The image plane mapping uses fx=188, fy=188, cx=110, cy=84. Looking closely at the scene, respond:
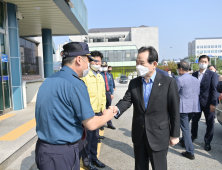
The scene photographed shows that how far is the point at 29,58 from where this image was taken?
16.5 metres

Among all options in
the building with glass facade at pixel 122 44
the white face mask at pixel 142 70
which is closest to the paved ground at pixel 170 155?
the white face mask at pixel 142 70

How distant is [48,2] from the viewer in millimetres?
7949

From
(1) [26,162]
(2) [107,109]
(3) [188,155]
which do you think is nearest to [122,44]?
(3) [188,155]

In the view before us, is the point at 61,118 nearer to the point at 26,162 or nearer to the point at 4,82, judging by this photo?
the point at 26,162

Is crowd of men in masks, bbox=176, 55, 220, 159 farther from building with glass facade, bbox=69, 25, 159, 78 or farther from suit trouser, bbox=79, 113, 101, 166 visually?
building with glass facade, bbox=69, 25, 159, 78

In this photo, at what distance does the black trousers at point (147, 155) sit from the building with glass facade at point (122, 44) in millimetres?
41204

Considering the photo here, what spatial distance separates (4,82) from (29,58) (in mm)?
9748

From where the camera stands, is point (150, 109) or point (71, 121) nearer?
point (71, 121)

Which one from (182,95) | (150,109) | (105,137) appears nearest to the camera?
(150,109)

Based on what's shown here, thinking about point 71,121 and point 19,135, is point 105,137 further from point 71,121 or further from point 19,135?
point 71,121

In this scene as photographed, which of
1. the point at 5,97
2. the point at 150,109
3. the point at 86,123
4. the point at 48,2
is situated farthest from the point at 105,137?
the point at 48,2

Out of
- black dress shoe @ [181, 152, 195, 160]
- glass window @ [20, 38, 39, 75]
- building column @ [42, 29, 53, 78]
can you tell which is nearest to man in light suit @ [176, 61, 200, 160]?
black dress shoe @ [181, 152, 195, 160]

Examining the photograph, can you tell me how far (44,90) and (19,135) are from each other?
3.45 metres

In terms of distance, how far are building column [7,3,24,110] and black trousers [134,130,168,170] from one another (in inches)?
270
